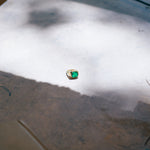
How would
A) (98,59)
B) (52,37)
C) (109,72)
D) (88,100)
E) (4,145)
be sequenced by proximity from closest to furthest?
(4,145) → (88,100) → (109,72) → (98,59) → (52,37)

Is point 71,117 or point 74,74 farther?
point 74,74

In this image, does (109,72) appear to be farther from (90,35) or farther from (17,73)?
(17,73)

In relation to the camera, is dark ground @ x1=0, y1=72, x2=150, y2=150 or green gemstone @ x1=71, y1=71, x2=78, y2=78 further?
green gemstone @ x1=71, y1=71, x2=78, y2=78

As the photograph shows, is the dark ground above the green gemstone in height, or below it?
below

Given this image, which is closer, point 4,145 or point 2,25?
point 4,145

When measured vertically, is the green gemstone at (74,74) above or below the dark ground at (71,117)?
above

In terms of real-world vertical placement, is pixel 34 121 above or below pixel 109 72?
below

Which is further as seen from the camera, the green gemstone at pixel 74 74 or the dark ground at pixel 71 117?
the green gemstone at pixel 74 74

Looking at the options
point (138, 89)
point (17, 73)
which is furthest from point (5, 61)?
point (138, 89)
